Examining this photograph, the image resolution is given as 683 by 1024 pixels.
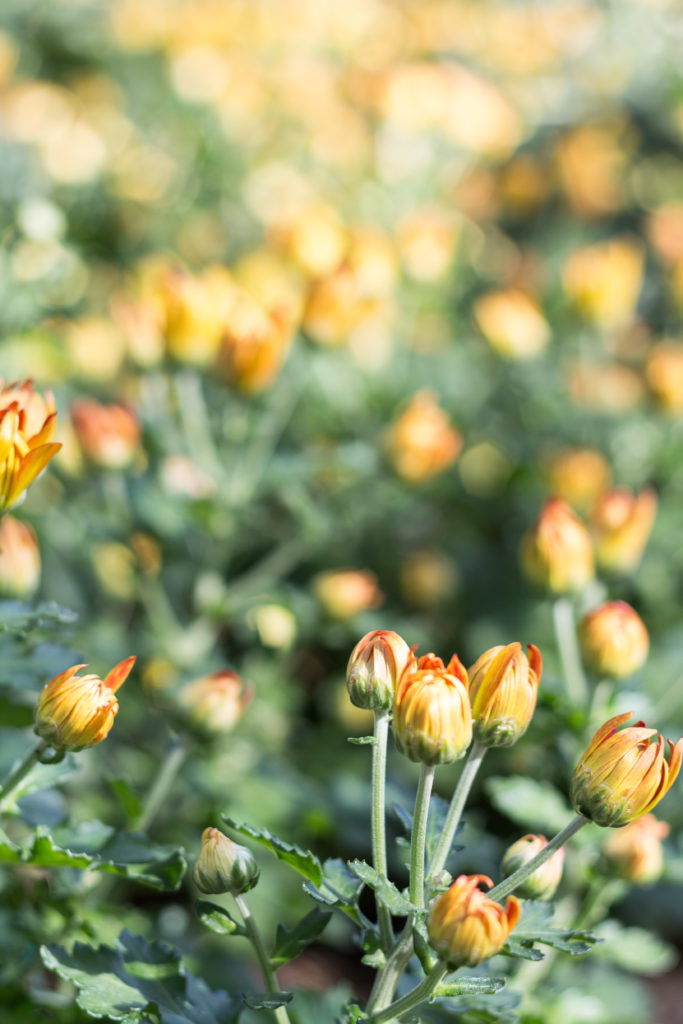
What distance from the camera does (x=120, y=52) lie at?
342cm

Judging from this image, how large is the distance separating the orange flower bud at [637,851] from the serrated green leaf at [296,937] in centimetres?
34

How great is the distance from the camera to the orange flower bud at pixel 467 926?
638mm

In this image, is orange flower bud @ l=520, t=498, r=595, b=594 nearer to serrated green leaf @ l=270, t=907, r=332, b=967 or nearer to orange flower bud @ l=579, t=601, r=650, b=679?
orange flower bud @ l=579, t=601, r=650, b=679

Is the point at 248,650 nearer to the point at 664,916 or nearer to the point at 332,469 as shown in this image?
the point at 332,469

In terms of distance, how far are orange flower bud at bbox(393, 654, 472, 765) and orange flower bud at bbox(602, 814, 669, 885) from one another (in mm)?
366

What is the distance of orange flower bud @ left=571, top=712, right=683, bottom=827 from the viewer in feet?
2.34

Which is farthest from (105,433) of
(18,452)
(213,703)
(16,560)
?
(18,452)

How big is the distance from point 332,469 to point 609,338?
4.01ft

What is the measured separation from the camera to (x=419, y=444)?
1.56 meters

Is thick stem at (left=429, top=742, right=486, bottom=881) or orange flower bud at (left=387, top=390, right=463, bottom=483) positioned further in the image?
orange flower bud at (left=387, top=390, right=463, bottom=483)

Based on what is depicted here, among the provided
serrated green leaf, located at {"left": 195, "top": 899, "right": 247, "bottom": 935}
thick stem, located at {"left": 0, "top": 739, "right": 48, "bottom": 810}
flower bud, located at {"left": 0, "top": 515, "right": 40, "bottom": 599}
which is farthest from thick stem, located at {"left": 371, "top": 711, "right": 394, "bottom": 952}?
flower bud, located at {"left": 0, "top": 515, "right": 40, "bottom": 599}

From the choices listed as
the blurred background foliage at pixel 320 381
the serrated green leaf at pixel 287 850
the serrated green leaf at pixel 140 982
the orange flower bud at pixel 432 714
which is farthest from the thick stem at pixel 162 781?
the orange flower bud at pixel 432 714

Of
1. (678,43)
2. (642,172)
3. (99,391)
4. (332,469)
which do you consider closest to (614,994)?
(332,469)

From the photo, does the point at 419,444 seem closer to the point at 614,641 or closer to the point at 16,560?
the point at 614,641
